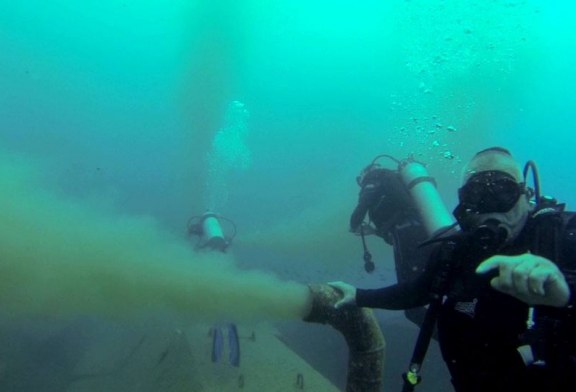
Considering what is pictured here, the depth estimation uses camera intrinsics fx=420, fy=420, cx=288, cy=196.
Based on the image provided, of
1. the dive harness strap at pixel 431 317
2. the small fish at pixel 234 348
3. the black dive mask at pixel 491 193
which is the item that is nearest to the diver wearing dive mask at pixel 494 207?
the black dive mask at pixel 491 193

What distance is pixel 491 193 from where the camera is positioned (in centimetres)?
262

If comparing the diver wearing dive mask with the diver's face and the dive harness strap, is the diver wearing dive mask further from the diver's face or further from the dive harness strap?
the dive harness strap

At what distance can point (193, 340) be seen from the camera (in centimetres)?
609

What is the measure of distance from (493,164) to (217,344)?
171 inches

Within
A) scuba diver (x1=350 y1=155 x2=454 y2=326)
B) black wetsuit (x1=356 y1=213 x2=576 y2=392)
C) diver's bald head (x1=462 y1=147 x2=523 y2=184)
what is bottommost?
black wetsuit (x1=356 y1=213 x2=576 y2=392)

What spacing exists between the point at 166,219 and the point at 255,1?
26000 mm

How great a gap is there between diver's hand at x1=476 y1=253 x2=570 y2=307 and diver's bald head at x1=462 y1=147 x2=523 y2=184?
4.05 feet

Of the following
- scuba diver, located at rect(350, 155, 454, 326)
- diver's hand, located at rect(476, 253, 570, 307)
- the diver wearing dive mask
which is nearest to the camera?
diver's hand, located at rect(476, 253, 570, 307)

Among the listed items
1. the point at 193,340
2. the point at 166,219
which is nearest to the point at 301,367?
the point at 193,340

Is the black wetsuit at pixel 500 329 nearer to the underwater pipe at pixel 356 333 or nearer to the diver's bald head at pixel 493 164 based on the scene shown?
the diver's bald head at pixel 493 164

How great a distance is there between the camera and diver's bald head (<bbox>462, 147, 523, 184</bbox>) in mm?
2787

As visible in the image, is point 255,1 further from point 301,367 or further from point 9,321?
point 301,367

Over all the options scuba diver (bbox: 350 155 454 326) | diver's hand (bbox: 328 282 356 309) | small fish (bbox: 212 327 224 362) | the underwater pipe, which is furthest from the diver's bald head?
small fish (bbox: 212 327 224 362)

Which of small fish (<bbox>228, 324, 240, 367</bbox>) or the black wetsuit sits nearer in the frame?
the black wetsuit
